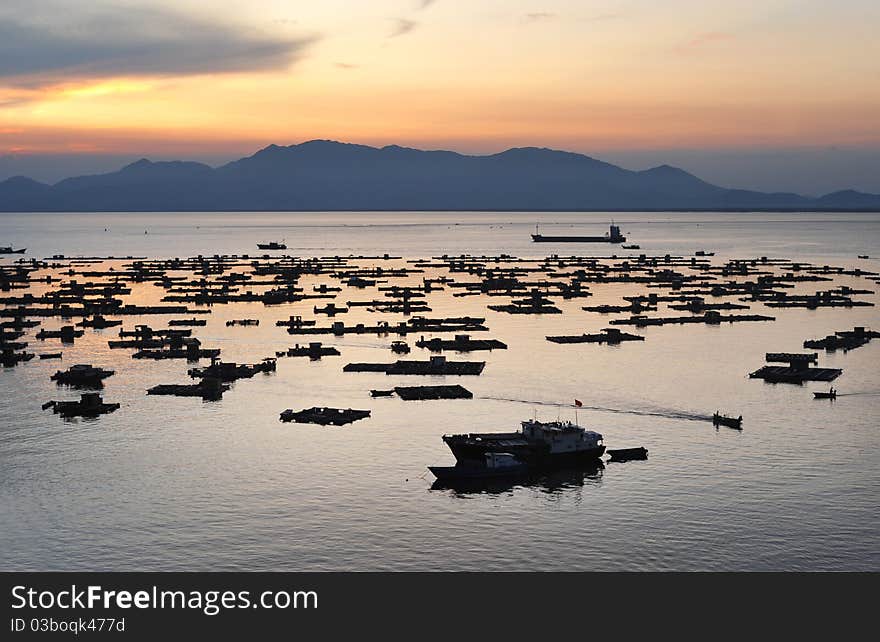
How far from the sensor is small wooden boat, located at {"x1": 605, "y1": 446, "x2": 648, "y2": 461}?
6288cm

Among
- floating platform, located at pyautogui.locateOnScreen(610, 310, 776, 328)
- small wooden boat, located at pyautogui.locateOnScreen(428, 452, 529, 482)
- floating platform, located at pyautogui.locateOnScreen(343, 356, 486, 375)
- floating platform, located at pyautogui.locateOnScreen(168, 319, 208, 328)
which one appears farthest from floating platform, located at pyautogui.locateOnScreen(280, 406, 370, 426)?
floating platform, located at pyautogui.locateOnScreen(610, 310, 776, 328)

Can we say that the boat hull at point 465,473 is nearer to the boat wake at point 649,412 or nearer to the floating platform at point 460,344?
the boat wake at point 649,412

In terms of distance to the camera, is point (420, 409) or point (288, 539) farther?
point (420, 409)

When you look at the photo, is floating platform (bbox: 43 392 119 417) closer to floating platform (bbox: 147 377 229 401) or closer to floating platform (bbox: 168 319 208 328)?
floating platform (bbox: 147 377 229 401)

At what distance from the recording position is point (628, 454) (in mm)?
63094

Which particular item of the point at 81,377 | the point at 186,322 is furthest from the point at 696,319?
the point at 81,377

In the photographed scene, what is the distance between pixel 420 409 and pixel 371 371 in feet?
58.1

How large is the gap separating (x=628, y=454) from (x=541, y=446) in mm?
5468

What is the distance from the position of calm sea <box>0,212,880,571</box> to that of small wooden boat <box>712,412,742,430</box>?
0.82 metres

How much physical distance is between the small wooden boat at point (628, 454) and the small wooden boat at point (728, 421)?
1092 cm

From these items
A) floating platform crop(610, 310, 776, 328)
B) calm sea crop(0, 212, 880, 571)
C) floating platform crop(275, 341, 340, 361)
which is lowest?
calm sea crop(0, 212, 880, 571)
